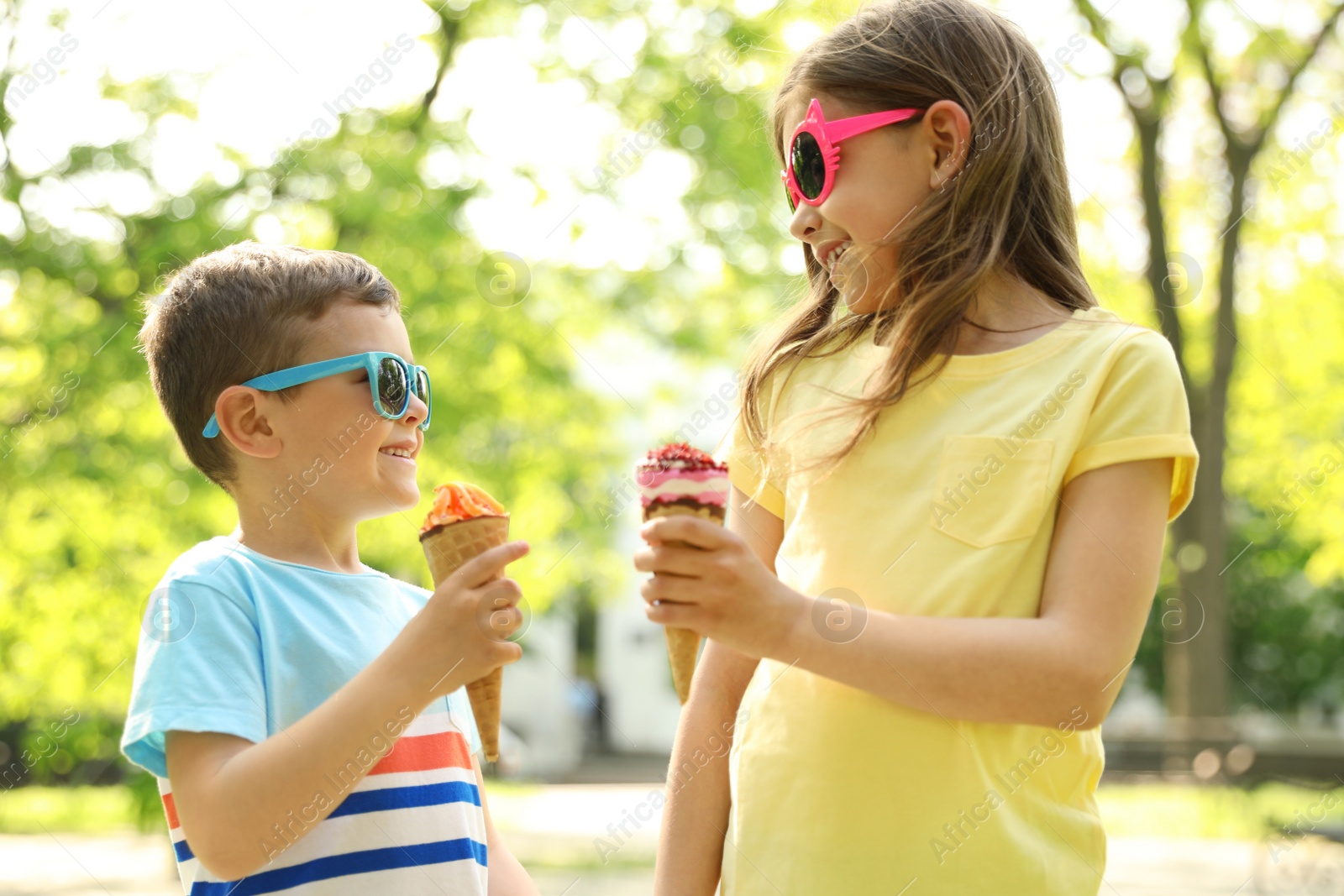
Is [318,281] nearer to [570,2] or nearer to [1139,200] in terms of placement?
[570,2]

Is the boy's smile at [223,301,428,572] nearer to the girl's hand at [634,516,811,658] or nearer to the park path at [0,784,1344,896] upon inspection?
the girl's hand at [634,516,811,658]

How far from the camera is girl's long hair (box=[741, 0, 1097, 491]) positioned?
2143 millimetres

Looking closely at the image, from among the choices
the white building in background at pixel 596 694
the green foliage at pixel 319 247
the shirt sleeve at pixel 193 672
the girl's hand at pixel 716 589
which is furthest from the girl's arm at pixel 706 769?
the white building in background at pixel 596 694

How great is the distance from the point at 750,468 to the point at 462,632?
0.73m

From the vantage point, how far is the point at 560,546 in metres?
14.1

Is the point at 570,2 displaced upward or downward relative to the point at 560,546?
upward

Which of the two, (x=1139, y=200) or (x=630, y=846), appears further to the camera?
(x=1139, y=200)

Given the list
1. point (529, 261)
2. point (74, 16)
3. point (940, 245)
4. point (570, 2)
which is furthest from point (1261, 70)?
point (940, 245)

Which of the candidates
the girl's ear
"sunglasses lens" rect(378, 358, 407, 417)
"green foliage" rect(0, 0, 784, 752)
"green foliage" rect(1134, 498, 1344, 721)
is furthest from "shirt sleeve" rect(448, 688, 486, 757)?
"green foliage" rect(1134, 498, 1344, 721)

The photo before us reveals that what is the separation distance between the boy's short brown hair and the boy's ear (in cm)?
4

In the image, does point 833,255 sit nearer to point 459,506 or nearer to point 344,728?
point 459,506

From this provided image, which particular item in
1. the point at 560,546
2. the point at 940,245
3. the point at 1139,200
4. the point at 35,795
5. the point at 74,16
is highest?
the point at 74,16

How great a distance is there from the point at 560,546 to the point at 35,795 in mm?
13040

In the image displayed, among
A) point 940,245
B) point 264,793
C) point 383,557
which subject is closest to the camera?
point 264,793
